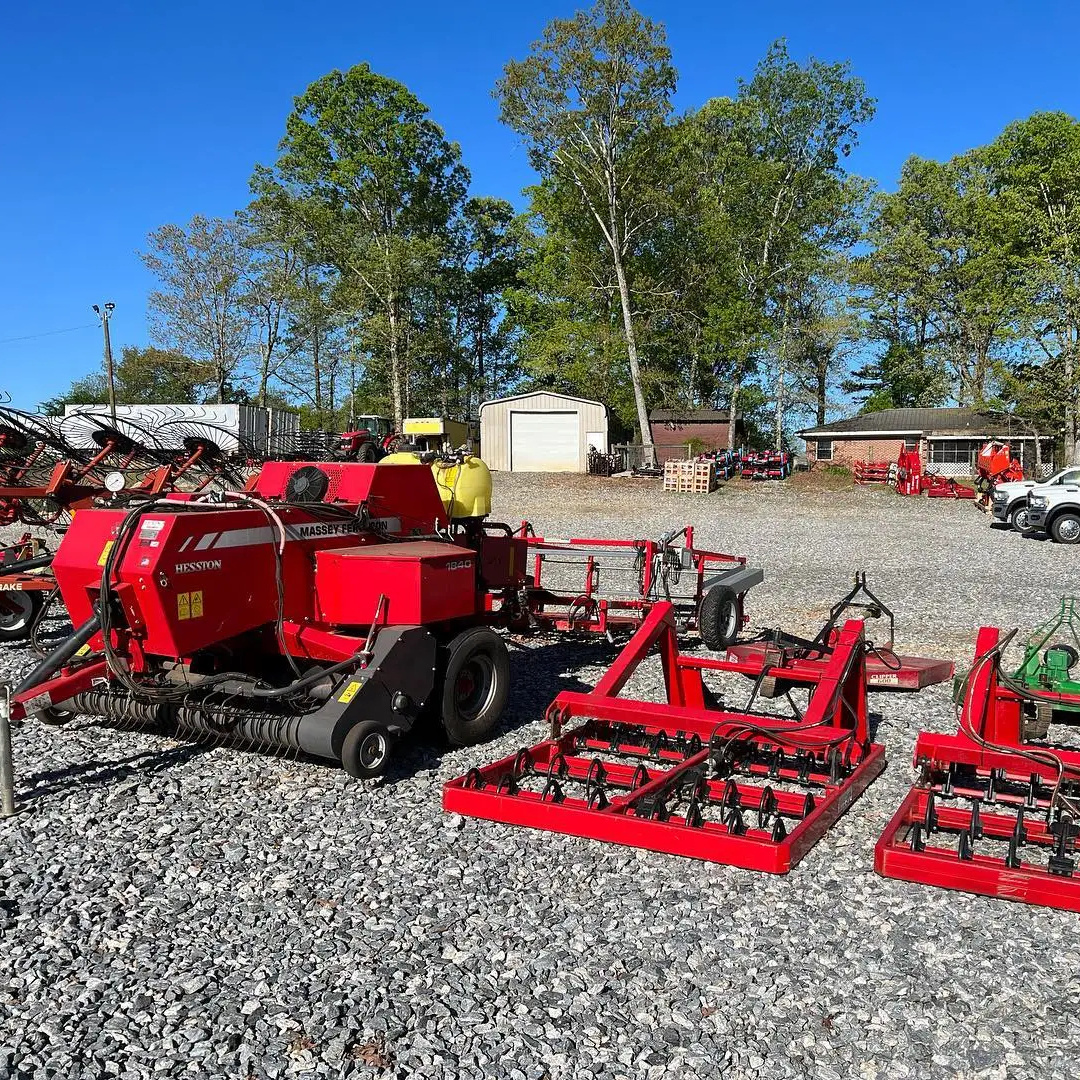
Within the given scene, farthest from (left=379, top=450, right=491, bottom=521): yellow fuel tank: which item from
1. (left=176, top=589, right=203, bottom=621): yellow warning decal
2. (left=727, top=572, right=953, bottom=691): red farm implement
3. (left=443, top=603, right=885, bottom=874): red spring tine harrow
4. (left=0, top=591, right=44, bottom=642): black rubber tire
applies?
(left=0, top=591, right=44, bottom=642): black rubber tire

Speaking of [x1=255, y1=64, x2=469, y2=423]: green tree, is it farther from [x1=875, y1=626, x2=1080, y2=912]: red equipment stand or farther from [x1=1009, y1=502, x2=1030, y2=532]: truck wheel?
[x1=875, y1=626, x2=1080, y2=912]: red equipment stand

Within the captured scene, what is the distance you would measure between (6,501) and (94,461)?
8.03 feet

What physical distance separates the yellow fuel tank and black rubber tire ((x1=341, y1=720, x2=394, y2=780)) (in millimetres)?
3002

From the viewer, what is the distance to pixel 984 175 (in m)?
47.4

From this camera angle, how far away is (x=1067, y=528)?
22062 millimetres

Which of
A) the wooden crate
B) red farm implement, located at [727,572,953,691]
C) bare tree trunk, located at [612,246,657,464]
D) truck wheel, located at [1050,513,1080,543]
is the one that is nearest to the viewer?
red farm implement, located at [727,572,953,691]

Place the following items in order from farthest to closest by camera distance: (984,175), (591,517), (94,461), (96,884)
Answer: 1. (984,175)
2. (591,517)
3. (94,461)
4. (96,884)

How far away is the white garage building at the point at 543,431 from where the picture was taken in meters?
41.4

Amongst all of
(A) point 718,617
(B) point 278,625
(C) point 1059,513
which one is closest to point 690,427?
(C) point 1059,513

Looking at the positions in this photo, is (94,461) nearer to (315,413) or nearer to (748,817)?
(748,817)

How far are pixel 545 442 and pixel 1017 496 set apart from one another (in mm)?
21442

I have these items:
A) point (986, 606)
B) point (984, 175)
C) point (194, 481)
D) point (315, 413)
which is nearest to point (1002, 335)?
point (984, 175)

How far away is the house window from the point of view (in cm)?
4488

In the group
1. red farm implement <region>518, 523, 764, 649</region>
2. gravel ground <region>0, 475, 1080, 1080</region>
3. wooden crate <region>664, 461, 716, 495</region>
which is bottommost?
gravel ground <region>0, 475, 1080, 1080</region>
